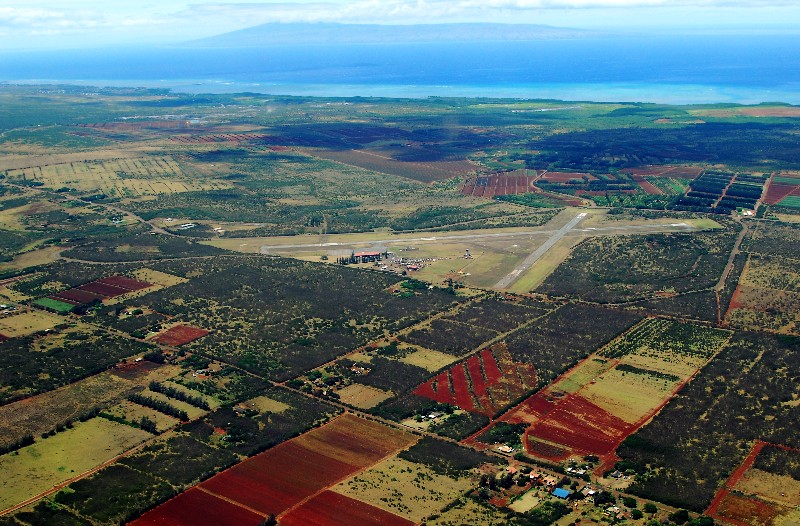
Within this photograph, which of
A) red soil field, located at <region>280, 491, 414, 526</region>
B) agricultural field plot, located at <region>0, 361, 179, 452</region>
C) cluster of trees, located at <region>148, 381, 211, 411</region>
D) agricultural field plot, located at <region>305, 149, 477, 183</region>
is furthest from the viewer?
agricultural field plot, located at <region>305, 149, 477, 183</region>

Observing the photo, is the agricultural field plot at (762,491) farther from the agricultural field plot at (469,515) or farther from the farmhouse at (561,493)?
the agricultural field plot at (469,515)

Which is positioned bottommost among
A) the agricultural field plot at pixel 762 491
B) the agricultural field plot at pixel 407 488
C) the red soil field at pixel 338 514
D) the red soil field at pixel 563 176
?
the red soil field at pixel 338 514

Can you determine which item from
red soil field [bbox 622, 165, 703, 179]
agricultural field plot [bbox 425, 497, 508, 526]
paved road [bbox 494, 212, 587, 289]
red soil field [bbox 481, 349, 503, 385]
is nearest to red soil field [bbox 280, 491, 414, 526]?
agricultural field plot [bbox 425, 497, 508, 526]

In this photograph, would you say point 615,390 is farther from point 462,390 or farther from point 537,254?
point 537,254

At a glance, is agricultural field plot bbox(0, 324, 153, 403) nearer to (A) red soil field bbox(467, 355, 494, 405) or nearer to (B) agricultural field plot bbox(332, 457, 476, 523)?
(A) red soil field bbox(467, 355, 494, 405)

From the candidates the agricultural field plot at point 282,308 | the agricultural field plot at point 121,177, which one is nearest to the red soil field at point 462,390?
the agricultural field plot at point 282,308

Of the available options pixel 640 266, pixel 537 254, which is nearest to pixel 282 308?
pixel 537 254

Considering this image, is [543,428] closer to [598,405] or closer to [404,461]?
[598,405]
